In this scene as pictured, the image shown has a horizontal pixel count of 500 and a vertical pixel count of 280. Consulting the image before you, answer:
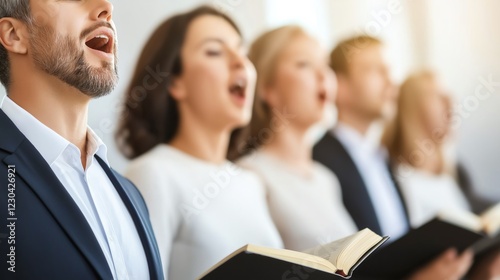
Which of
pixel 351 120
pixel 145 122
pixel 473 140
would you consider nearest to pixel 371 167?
pixel 351 120

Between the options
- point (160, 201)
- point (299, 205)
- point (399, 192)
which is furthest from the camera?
point (399, 192)

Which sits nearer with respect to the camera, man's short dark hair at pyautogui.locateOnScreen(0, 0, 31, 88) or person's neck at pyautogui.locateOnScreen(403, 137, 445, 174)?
man's short dark hair at pyautogui.locateOnScreen(0, 0, 31, 88)

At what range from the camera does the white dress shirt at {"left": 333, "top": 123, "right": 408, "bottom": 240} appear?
102 inches

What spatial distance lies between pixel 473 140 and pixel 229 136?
59.1 inches

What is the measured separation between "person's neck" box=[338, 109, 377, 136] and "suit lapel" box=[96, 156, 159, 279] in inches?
48.1

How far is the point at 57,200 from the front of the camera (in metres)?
1.33

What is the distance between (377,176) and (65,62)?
Result: 153 centimetres

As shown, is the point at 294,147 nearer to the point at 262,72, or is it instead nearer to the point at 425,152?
the point at 262,72

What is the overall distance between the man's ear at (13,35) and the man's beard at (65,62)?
0.01m

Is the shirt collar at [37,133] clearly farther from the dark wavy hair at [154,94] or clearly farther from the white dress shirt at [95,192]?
the dark wavy hair at [154,94]

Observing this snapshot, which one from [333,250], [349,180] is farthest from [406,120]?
[333,250]

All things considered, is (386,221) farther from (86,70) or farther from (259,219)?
(86,70)

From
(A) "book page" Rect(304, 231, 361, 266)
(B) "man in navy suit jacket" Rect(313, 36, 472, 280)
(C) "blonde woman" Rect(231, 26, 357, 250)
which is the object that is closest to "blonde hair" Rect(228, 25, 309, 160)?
(C) "blonde woman" Rect(231, 26, 357, 250)

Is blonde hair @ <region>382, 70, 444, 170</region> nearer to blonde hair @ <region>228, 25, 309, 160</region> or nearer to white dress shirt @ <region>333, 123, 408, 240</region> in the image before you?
white dress shirt @ <region>333, 123, 408, 240</region>
